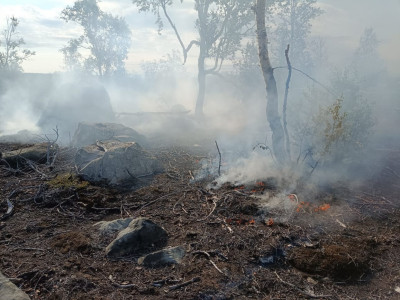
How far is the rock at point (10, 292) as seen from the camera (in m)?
3.04

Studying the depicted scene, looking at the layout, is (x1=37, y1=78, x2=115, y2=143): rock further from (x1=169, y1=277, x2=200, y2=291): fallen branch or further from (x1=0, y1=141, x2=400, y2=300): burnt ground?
(x1=169, y1=277, x2=200, y2=291): fallen branch

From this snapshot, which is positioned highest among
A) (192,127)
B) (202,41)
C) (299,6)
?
(299,6)

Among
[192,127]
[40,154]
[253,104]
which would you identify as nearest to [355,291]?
[40,154]

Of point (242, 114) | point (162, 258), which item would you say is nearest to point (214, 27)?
point (242, 114)

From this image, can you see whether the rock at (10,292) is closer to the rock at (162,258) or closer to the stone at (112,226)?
the rock at (162,258)

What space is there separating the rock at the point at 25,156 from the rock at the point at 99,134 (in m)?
2.19

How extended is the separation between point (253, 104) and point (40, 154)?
57.2ft

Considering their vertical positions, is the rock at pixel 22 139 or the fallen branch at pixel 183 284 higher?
the fallen branch at pixel 183 284

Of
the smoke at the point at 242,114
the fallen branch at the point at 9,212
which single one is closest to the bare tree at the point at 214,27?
the smoke at the point at 242,114

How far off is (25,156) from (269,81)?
6975 millimetres

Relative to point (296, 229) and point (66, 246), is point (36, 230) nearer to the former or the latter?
point (66, 246)

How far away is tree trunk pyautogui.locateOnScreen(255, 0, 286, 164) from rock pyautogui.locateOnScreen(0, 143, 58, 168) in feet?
21.0

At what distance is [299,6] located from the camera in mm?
24828

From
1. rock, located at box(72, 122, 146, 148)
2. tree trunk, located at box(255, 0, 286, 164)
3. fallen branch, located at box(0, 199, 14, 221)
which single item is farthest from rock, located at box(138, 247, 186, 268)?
rock, located at box(72, 122, 146, 148)
